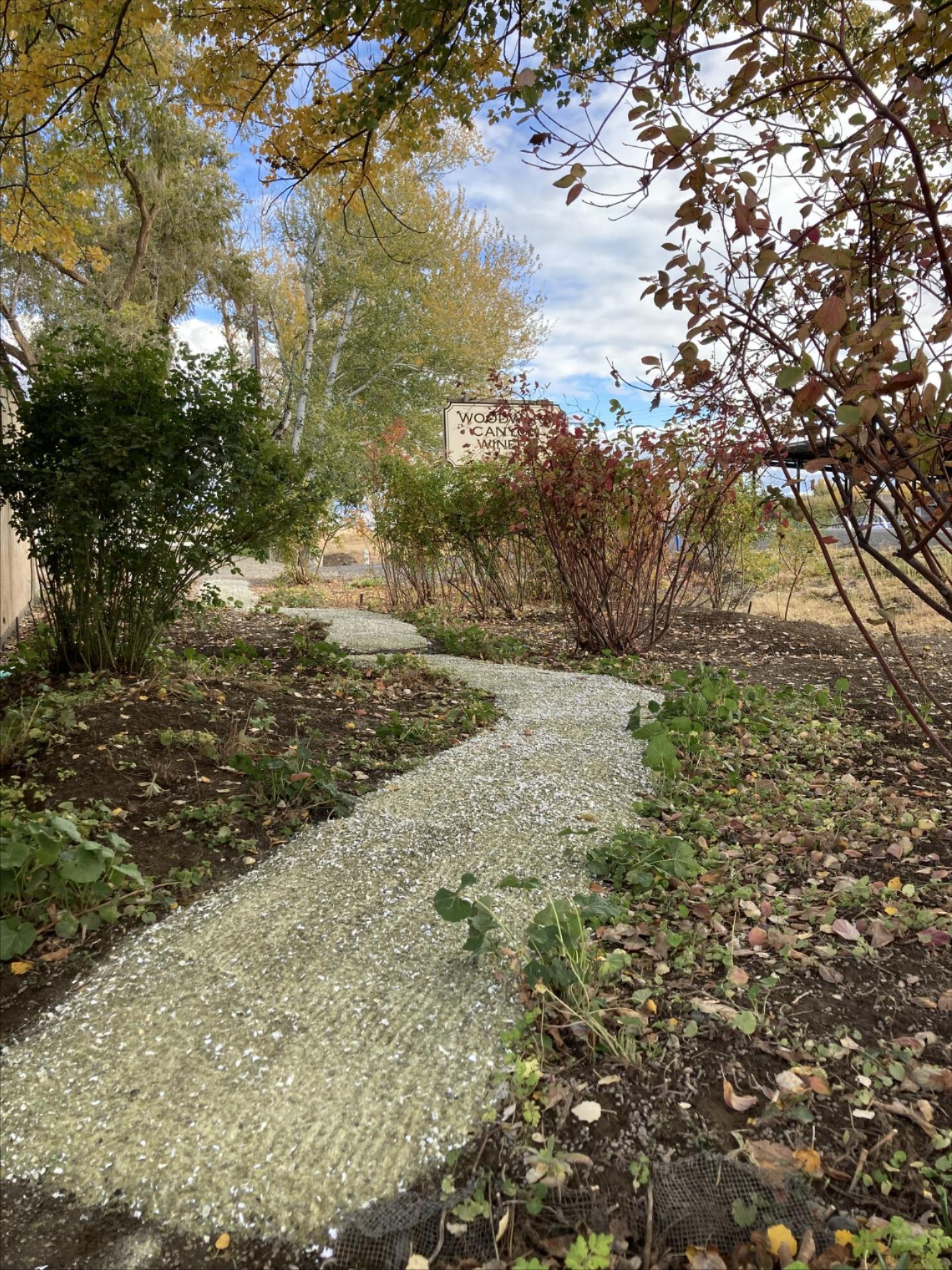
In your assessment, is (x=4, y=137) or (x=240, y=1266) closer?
(x=240, y=1266)

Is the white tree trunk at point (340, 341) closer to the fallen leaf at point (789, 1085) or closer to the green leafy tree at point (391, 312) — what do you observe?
the green leafy tree at point (391, 312)

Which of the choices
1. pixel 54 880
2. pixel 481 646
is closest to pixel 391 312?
pixel 481 646

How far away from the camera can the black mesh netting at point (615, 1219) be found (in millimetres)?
1125

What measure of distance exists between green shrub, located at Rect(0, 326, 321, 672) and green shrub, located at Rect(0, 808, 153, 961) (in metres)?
1.69

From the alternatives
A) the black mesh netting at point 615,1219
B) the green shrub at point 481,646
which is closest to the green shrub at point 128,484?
the green shrub at point 481,646

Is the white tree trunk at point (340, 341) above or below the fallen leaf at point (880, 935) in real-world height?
above

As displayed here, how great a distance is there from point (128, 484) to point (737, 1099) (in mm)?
3131

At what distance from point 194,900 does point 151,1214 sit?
87cm

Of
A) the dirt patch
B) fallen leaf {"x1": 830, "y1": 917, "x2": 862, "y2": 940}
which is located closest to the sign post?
the dirt patch

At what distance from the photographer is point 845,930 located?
6.02ft

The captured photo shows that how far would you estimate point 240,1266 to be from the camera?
3.73 ft

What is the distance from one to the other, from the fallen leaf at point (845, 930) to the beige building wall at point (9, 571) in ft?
17.2

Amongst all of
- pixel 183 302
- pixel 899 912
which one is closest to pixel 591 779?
pixel 899 912

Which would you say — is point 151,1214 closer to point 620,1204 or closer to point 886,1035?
point 620,1204
